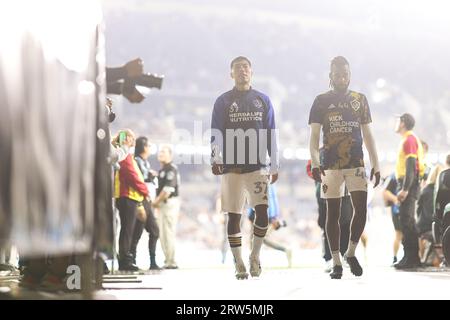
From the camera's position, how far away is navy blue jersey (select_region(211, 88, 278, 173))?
4387mm

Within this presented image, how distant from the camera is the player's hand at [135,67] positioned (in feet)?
10.8

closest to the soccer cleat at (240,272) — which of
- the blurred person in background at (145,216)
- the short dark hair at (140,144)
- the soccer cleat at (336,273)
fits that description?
the soccer cleat at (336,273)

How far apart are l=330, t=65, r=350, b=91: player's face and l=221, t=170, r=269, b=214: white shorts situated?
74cm

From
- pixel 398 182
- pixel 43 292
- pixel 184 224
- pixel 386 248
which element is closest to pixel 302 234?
pixel 184 224

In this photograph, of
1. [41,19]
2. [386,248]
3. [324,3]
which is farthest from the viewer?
[324,3]

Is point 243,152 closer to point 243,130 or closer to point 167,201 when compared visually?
point 243,130

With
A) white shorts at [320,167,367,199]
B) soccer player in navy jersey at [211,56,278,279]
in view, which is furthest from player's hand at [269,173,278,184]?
white shorts at [320,167,367,199]

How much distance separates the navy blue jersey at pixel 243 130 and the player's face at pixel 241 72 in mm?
68

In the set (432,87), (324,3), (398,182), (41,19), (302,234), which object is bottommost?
(302,234)

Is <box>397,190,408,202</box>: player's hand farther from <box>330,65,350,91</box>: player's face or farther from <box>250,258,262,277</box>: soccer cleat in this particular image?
<box>250,258,262,277</box>: soccer cleat

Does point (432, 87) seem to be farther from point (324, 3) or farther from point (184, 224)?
point (184, 224)

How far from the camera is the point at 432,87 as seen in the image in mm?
23141
